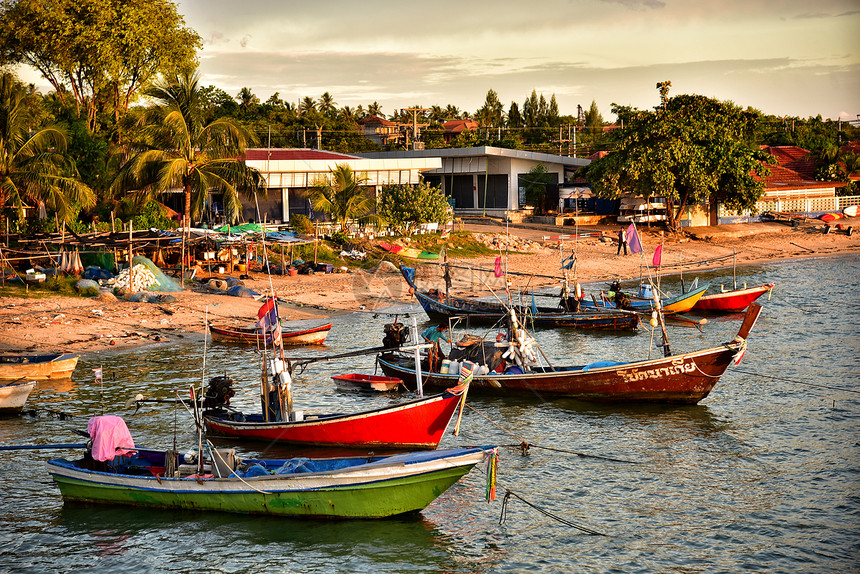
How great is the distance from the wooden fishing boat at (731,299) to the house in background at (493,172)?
22683mm

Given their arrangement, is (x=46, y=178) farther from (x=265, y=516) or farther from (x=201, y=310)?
(x=265, y=516)

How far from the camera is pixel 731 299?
34719mm

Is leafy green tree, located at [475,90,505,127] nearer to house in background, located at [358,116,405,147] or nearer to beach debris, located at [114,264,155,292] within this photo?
house in background, located at [358,116,405,147]

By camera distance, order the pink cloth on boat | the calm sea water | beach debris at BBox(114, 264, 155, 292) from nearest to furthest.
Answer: the calm sea water
the pink cloth on boat
beach debris at BBox(114, 264, 155, 292)

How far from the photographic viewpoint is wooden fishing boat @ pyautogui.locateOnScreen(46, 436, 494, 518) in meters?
13.5

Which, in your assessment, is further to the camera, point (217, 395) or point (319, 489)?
point (217, 395)

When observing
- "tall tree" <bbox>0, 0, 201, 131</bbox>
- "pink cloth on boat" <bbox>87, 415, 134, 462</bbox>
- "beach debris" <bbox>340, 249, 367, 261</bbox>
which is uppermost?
"tall tree" <bbox>0, 0, 201, 131</bbox>

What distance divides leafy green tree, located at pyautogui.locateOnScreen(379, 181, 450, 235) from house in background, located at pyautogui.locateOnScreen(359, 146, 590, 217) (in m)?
9.56

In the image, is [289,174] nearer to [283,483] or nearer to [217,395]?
[217,395]

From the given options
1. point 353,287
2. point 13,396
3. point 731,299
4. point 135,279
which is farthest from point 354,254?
point 13,396

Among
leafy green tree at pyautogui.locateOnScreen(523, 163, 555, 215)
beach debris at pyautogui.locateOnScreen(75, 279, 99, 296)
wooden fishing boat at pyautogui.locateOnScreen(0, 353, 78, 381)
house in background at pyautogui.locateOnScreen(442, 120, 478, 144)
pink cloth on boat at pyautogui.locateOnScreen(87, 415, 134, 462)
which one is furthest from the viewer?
house in background at pyautogui.locateOnScreen(442, 120, 478, 144)

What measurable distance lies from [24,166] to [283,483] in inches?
974

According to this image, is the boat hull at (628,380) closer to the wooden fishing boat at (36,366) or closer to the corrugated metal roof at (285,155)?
the wooden fishing boat at (36,366)

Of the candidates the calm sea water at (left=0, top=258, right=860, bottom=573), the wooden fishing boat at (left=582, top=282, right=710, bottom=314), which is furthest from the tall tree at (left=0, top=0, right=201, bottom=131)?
the wooden fishing boat at (left=582, top=282, right=710, bottom=314)
